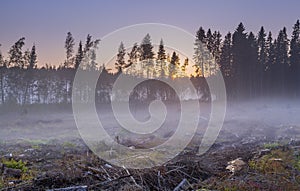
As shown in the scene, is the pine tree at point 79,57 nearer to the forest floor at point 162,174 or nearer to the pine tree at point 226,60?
the pine tree at point 226,60

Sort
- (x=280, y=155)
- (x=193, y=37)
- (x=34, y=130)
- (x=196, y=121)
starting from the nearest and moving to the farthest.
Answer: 1. (x=280, y=155)
2. (x=34, y=130)
3. (x=196, y=121)
4. (x=193, y=37)

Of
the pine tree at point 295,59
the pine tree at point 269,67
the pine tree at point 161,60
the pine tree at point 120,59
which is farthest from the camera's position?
the pine tree at point 161,60

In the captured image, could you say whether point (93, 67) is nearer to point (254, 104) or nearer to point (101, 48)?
point (101, 48)

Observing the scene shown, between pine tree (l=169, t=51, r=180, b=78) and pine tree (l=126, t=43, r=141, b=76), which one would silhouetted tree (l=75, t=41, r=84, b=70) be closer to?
pine tree (l=126, t=43, r=141, b=76)

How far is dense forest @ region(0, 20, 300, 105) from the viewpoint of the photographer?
52719mm

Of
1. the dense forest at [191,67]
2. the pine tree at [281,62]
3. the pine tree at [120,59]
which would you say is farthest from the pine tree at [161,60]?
the pine tree at [281,62]

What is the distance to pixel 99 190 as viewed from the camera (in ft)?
26.3

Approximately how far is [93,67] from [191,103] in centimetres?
2170

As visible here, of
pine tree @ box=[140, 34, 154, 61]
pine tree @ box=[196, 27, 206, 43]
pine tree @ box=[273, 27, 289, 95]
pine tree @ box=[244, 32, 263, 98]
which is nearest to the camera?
pine tree @ box=[244, 32, 263, 98]

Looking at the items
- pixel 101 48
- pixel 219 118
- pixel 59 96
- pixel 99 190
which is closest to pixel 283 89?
pixel 219 118

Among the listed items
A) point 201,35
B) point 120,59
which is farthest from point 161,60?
point 201,35

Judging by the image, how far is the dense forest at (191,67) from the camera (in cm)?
5272

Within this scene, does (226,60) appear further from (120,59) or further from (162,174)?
(162,174)

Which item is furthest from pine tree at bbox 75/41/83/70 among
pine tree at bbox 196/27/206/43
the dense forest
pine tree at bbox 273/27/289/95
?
pine tree at bbox 273/27/289/95
